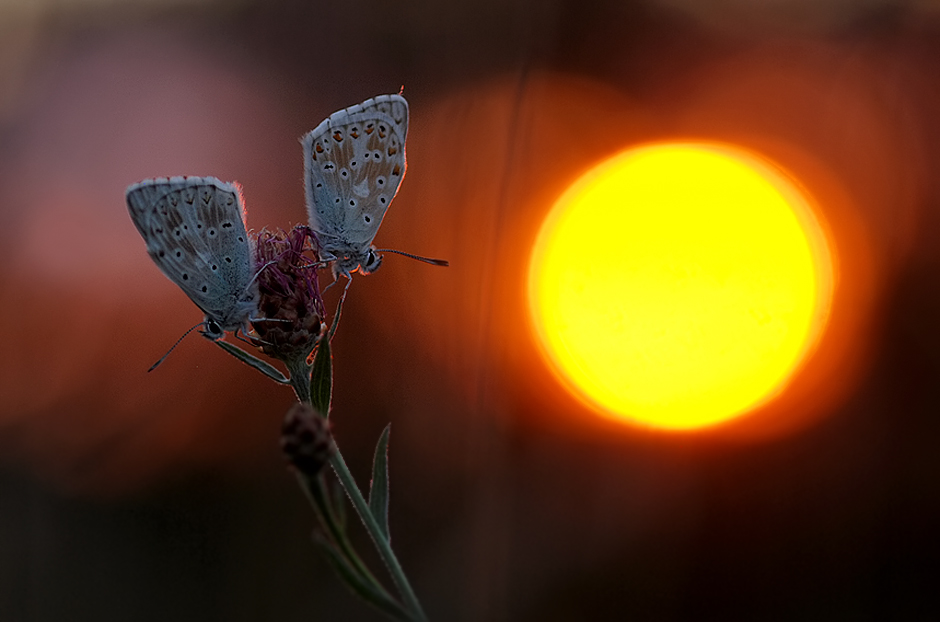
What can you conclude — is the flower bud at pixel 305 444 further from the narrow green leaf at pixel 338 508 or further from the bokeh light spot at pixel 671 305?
the bokeh light spot at pixel 671 305

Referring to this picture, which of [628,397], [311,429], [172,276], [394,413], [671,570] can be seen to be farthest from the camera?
[394,413]

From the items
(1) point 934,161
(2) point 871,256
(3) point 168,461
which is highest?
(1) point 934,161

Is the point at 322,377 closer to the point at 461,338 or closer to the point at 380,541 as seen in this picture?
the point at 380,541

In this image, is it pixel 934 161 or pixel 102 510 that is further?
pixel 102 510

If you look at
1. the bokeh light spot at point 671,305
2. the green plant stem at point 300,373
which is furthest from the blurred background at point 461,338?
the green plant stem at point 300,373

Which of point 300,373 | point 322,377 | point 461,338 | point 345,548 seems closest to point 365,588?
point 345,548

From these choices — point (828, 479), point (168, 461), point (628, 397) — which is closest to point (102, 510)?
point (168, 461)

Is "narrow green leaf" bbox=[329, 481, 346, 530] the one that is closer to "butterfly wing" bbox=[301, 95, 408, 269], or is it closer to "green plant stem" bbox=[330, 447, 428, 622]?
"green plant stem" bbox=[330, 447, 428, 622]

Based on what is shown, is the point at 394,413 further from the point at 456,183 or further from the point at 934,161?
the point at 934,161
